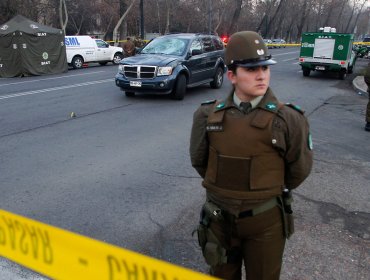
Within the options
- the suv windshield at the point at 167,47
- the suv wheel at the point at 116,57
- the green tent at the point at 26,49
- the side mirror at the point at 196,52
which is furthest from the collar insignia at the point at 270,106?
the suv wheel at the point at 116,57

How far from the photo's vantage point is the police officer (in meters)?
1.97

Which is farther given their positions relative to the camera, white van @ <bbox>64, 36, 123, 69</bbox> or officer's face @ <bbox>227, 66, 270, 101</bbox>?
white van @ <bbox>64, 36, 123, 69</bbox>

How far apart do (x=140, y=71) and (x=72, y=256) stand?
31.3 ft

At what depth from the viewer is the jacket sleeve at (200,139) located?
7.09ft

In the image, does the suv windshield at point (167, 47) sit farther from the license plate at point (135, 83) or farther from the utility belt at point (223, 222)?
the utility belt at point (223, 222)

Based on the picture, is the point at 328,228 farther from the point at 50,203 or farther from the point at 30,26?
the point at 30,26

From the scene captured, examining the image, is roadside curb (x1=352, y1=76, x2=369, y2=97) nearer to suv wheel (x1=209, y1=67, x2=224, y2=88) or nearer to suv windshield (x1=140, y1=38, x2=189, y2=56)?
suv wheel (x1=209, y1=67, x2=224, y2=88)

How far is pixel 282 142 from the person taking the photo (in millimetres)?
1956

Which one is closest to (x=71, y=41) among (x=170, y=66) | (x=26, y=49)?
(x=26, y=49)

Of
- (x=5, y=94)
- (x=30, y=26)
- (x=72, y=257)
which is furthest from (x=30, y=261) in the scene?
(x=30, y=26)

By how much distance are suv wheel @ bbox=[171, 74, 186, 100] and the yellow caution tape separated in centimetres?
924

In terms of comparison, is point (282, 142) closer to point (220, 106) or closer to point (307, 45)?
point (220, 106)

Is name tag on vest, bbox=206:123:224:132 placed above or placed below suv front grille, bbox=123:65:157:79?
above

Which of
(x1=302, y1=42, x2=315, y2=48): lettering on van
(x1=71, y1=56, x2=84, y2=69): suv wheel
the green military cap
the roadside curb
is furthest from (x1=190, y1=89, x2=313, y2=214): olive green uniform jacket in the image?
(x1=71, y1=56, x2=84, y2=69): suv wheel
